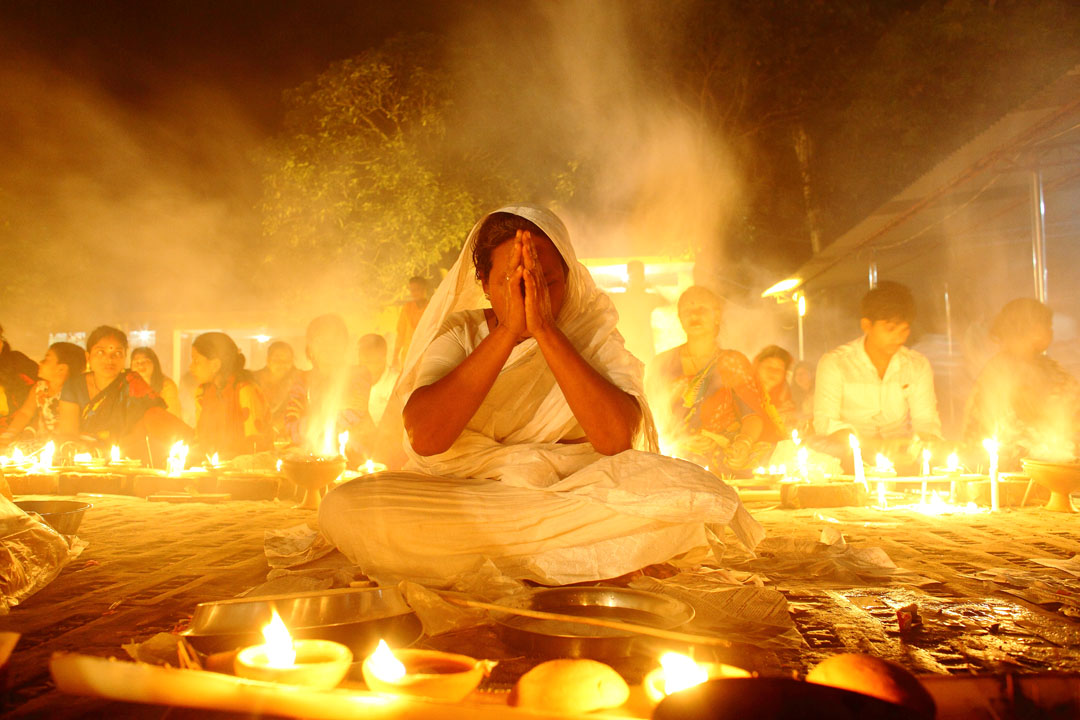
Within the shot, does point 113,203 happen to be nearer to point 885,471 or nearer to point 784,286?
point 784,286

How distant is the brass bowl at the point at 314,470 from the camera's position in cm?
552

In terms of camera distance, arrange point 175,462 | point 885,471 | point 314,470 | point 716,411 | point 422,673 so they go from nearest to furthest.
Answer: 1. point 422,673
2. point 314,470
3. point 885,471
4. point 175,462
5. point 716,411

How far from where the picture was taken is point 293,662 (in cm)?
159

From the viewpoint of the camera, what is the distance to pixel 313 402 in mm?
9109

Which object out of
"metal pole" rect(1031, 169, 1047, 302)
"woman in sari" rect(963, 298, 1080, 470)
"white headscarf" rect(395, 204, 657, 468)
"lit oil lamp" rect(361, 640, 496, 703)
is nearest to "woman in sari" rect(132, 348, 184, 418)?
"white headscarf" rect(395, 204, 657, 468)

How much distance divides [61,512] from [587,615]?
2679 mm

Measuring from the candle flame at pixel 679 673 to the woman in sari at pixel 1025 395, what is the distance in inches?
246

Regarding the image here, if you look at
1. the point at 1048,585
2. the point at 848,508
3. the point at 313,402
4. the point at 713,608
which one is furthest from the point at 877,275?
the point at 713,608

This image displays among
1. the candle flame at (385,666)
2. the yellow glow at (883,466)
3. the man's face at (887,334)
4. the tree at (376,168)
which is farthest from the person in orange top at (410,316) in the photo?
the candle flame at (385,666)

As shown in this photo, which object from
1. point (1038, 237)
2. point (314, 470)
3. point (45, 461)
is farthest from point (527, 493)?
point (1038, 237)

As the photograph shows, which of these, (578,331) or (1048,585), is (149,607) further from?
(1048,585)

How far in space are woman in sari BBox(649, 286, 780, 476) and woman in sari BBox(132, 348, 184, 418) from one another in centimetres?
607

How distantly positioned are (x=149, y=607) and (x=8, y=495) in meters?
1.49

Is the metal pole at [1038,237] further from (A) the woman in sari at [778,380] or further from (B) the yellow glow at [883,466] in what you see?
(B) the yellow glow at [883,466]
